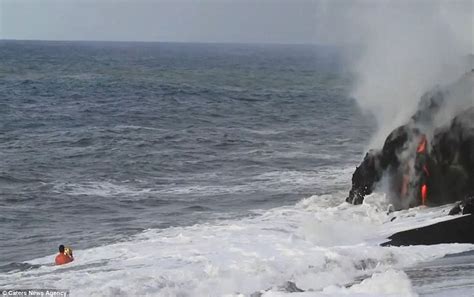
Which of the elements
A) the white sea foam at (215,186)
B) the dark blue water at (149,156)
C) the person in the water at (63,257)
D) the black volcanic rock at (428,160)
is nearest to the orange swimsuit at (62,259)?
the person in the water at (63,257)

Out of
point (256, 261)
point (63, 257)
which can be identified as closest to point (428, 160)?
point (256, 261)

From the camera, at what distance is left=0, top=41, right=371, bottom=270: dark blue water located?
1998 cm

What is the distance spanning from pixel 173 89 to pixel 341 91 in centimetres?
1505

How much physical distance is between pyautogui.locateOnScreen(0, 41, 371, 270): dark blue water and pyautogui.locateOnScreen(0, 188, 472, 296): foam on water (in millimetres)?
1914

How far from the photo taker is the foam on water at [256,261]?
12.5 metres

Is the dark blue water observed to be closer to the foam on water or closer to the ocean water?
the ocean water

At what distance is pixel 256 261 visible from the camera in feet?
45.1

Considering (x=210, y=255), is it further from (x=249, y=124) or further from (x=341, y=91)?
(x=341, y=91)

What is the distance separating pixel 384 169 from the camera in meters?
19.5

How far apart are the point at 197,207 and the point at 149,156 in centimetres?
968

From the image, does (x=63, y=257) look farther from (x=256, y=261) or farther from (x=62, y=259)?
(x=256, y=261)

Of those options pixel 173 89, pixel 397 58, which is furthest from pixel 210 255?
pixel 173 89

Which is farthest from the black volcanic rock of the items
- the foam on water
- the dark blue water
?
the dark blue water

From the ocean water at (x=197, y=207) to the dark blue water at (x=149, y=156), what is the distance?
0.10 meters
